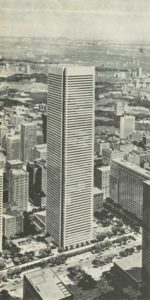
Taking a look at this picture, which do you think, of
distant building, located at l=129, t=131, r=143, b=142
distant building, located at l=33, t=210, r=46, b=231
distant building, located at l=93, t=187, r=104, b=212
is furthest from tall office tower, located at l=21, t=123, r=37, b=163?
distant building, located at l=33, t=210, r=46, b=231

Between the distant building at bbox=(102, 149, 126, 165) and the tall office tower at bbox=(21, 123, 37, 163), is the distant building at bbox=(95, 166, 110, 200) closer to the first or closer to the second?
the distant building at bbox=(102, 149, 126, 165)

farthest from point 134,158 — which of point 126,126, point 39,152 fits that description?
point 39,152

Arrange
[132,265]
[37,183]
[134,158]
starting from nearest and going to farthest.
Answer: [132,265] < [37,183] < [134,158]

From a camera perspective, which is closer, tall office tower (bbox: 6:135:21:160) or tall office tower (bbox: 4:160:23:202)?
tall office tower (bbox: 4:160:23:202)

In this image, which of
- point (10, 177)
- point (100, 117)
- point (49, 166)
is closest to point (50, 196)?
point (49, 166)

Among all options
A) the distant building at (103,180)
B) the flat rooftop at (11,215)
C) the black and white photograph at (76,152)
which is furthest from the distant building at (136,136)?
the flat rooftop at (11,215)

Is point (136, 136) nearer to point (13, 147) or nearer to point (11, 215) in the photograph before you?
point (13, 147)

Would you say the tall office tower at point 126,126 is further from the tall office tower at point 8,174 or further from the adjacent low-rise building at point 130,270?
the adjacent low-rise building at point 130,270
